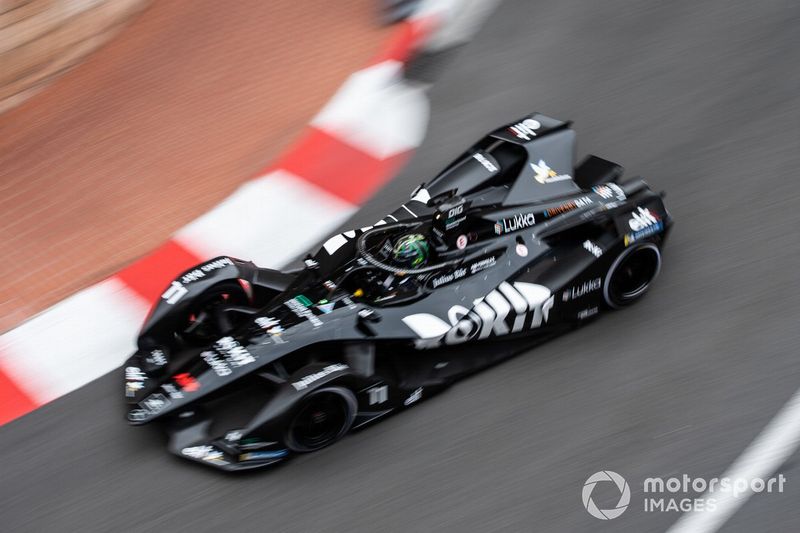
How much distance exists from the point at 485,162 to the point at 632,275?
1270 millimetres

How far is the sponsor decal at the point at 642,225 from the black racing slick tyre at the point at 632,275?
6cm

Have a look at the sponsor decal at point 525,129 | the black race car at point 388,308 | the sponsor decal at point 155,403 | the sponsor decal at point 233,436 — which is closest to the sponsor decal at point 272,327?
the black race car at point 388,308

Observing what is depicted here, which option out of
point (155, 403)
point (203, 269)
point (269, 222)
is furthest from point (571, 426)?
point (269, 222)

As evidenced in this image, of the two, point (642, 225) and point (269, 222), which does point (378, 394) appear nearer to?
point (642, 225)

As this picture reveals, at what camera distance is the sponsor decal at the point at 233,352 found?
498 cm

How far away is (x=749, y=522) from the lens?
4605 mm

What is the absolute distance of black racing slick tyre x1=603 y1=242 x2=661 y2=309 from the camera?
5566 millimetres

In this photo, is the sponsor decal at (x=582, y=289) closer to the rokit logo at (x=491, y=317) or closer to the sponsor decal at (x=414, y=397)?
the rokit logo at (x=491, y=317)

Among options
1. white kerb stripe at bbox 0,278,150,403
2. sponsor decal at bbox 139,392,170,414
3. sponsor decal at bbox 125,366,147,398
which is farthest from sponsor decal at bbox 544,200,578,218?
white kerb stripe at bbox 0,278,150,403

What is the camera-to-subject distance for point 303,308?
521 cm

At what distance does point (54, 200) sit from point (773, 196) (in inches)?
226

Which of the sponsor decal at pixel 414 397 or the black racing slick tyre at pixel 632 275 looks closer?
the sponsor decal at pixel 414 397

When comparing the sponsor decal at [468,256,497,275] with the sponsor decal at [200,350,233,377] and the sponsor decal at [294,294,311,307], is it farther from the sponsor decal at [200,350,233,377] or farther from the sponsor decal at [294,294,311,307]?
the sponsor decal at [200,350,233,377]

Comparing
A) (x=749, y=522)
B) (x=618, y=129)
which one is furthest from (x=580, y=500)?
(x=618, y=129)
